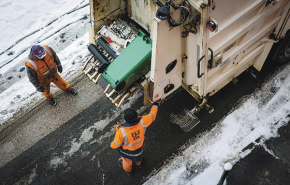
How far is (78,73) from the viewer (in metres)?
5.46

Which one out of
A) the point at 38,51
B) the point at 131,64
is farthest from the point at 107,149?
the point at 38,51

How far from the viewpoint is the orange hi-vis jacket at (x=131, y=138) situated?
3.52m

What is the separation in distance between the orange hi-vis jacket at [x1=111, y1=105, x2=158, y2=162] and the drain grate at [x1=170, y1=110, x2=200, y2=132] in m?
0.88

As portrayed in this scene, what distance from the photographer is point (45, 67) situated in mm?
4480

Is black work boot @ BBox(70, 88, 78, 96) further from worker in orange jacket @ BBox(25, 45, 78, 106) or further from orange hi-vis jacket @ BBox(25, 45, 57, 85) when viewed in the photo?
orange hi-vis jacket @ BBox(25, 45, 57, 85)

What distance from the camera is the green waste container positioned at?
381 centimetres

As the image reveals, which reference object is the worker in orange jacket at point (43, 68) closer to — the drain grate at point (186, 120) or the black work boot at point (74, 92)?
the black work boot at point (74, 92)

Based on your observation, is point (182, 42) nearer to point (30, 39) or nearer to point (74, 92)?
point (74, 92)

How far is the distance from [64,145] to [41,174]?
21.1 inches

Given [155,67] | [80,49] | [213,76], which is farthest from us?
[80,49]

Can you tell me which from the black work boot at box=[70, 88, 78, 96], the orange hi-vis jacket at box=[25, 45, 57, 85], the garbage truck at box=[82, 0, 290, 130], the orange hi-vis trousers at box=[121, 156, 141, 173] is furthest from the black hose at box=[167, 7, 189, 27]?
the black work boot at box=[70, 88, 78, 96]

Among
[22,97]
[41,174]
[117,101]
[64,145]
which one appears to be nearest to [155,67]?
[117,101]

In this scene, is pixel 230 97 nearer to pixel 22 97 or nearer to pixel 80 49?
pixel 80 49

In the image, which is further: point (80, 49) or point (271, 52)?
point (80, 49)
